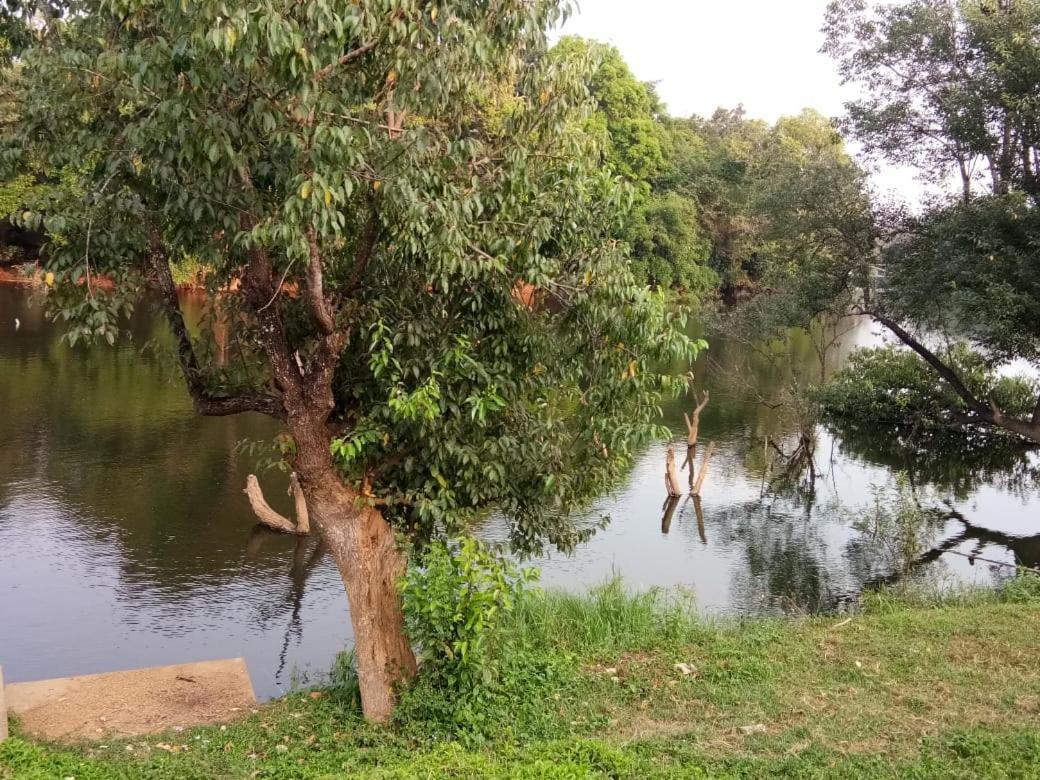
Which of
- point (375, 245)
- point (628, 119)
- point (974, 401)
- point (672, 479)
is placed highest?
point (628, 119)

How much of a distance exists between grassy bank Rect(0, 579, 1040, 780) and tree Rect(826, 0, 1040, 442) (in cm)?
797

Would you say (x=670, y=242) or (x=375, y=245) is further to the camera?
(x=670, y=242)

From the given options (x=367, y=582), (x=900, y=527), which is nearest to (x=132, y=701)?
(x=367, y=582)

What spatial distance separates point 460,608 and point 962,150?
14646mm

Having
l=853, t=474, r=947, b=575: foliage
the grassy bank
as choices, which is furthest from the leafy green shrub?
l=853, t=474, r=947, b=575: foliage

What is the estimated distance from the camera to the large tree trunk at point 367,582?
299 inches

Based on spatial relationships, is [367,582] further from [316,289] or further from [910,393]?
[910,393]

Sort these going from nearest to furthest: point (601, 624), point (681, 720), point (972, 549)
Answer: point (681, 720)
point (601, 624)
point (972, 549)

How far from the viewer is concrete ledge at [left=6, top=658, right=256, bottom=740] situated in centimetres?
786

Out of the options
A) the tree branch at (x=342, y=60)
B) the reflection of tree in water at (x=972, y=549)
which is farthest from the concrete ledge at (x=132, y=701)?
the reflection of tree in water at (x=972, y=549)

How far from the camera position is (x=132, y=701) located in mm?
8477

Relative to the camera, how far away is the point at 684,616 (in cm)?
1054

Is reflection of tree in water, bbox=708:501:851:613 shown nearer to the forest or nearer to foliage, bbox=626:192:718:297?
the forest

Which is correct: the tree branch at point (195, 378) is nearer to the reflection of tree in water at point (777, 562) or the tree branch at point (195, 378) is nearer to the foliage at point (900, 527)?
the reflection of tree in water at point (777, 562)
